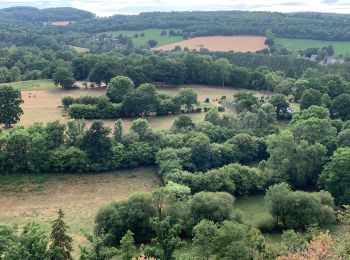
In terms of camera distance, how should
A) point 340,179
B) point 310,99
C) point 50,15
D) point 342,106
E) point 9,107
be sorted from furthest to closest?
point 50,15
point 310,99
point 342,106
point 9,107
point 340,179

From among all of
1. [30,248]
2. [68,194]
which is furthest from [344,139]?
[30,248]

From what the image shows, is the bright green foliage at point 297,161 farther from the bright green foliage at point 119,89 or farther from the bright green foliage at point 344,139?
the bright green foliage at point 119,89

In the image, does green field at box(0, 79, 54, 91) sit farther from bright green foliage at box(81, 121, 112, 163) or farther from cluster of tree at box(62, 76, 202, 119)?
bright green foliage at box(81, 121, 112, 163)

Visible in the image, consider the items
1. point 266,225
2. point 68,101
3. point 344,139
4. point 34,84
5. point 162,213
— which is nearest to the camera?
point 162,213

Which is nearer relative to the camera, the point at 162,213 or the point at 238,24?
the point at 162,213

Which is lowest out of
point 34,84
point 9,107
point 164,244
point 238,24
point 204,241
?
point 204,241

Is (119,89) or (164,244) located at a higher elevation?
(119,89)

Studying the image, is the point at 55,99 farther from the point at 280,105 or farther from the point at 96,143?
the point at 280,105

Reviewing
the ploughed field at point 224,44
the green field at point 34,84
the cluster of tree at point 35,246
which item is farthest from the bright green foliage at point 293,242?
the ploughed field at point 224,44

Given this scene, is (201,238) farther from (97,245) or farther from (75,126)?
(75,126)

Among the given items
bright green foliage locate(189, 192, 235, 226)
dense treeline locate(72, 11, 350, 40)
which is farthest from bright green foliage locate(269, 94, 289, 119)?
dense treeline locate(72, 11, 350, 40)
